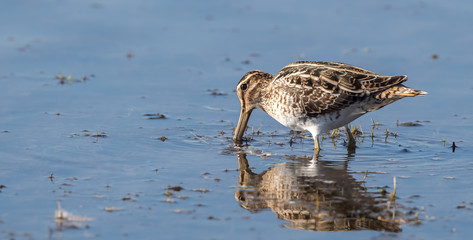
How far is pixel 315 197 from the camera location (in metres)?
8.48

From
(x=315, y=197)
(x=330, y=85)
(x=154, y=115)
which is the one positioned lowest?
(x=315, y=197)

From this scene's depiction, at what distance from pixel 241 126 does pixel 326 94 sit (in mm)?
1564

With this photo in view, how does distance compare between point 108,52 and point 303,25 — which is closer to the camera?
point 108,52

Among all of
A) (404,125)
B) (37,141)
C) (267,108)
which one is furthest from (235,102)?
(37,141)

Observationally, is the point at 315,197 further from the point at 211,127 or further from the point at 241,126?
the point at 211,127

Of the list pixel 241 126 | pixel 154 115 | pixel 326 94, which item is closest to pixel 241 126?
pixel 241 126

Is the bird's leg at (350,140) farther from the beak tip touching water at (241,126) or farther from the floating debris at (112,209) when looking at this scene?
the floating debris at (112,209)

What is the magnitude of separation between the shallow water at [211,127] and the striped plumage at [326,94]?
46 centimetres

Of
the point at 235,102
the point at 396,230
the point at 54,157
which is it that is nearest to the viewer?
the point at 396,230

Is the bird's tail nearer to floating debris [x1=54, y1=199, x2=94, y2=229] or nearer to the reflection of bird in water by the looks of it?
the reflection of bird in water

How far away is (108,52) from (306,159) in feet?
20.8

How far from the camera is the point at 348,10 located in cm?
1733

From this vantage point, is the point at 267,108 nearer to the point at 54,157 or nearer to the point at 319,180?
the point at 319,180

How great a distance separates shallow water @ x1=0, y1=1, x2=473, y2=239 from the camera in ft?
25.7
